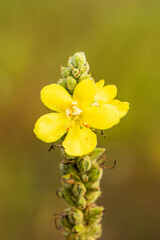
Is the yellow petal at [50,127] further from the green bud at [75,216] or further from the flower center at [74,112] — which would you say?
the green bud at [75,216]

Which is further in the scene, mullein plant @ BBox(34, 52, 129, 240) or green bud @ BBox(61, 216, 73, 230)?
green bud @ BBox(61, 216, 73, 230)

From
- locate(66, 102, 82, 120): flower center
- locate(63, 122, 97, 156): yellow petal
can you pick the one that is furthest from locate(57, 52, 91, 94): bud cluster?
locate(63, 122, 97, 156): yellow petal

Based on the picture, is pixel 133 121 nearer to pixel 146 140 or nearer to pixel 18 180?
pixel 146 140

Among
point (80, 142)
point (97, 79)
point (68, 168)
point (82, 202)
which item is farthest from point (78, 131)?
point (97, 79)

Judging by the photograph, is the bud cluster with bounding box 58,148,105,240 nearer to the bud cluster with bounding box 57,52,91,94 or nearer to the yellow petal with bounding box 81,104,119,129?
the yellow petal with bounding box 81,104,119,129

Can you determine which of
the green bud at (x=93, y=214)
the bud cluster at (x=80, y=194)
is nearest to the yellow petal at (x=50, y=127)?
the bud cluster at (x=80, y=194)

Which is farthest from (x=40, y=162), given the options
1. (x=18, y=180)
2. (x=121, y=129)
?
(x=121, y=129)
